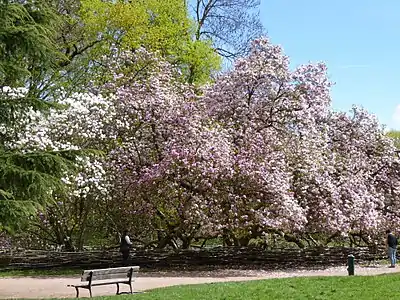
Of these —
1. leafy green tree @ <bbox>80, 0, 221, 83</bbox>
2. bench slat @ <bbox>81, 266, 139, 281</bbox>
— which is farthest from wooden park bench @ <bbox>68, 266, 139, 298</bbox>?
leafy green tree @ <bbox>80, 0, 221, 83</bbox>

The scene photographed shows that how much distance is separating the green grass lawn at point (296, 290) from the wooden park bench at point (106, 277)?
53.2 inches

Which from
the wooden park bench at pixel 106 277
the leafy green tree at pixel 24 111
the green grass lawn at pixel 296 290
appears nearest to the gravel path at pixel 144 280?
the wooden park bench at pixel 106 277

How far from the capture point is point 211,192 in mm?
18000

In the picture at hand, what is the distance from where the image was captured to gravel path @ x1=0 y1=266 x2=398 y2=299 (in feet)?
43.1

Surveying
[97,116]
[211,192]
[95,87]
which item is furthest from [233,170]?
[95,87]

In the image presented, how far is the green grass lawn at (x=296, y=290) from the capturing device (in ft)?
33.3

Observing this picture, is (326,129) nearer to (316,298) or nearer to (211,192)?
(211,192)

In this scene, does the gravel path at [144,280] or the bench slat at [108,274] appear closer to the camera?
the bench slat at [108,274]

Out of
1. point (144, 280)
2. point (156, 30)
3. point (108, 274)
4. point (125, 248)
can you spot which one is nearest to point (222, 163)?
point (125, 248)

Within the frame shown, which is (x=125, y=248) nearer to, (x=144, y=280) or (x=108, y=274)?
(x=144, y=280)

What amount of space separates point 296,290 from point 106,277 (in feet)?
13.4

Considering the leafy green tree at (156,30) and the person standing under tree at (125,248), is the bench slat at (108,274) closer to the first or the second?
the person standing under tree at (125,248)

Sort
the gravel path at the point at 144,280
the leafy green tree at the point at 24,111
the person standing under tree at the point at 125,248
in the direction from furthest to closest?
the person standing under tree at the point at 125,248 < the gravel path at the point at 144,280 < the leafy green tree at the point at 24,111

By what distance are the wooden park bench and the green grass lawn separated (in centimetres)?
135
